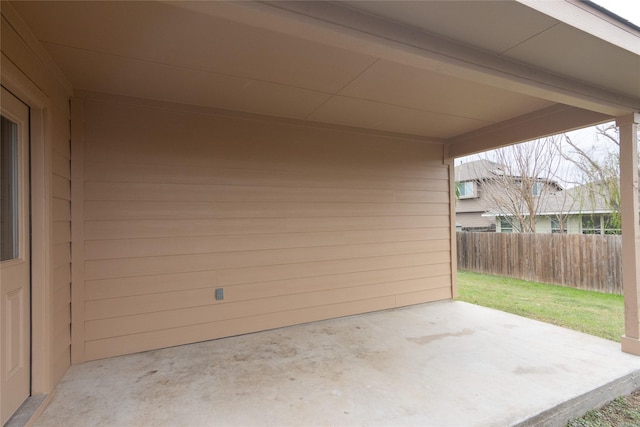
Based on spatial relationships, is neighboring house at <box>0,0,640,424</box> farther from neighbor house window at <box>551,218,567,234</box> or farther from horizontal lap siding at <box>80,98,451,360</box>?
neighbor house window at <box>551,218,567,234</box>

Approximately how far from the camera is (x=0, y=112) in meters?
1.71

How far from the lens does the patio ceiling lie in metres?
1.69

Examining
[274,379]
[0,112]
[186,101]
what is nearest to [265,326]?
[274,379]

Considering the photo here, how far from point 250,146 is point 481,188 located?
33.4 feet

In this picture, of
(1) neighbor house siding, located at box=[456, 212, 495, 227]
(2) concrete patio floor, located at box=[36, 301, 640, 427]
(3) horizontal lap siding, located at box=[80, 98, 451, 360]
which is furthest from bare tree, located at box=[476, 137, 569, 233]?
(2) concrete patio floor, located at box=[36, 301, 640, 427]

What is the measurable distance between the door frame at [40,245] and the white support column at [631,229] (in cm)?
471

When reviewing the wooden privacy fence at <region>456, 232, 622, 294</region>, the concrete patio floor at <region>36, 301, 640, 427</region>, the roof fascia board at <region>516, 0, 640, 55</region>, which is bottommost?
the concrete patio floor at <region>36, 301, 640, 427</region>

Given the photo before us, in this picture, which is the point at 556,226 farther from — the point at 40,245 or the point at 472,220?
the point at 40,245

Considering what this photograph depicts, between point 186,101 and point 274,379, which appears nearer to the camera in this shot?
point 274,379

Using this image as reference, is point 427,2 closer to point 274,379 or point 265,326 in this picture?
point 274,379

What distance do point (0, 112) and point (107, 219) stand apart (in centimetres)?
128

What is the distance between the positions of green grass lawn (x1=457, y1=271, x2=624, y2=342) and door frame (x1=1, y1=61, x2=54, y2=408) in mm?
5008

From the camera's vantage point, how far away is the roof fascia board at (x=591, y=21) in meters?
1.71

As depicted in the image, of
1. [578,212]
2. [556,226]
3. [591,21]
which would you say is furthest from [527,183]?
[591,21]
